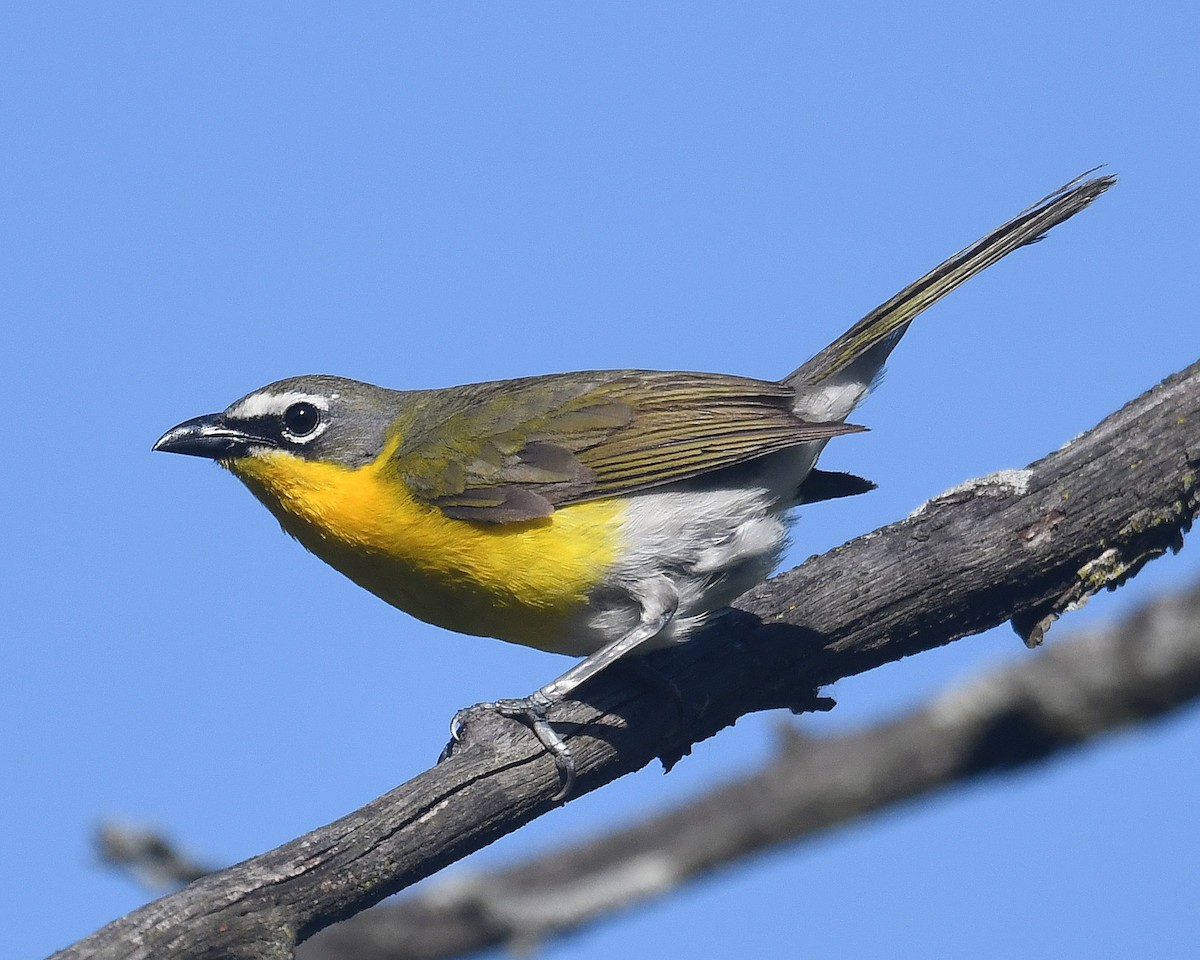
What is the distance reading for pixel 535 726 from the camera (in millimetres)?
6551

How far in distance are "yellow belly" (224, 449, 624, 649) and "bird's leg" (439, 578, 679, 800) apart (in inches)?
10.6

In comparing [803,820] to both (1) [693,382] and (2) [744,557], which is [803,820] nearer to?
(2) [744,557]

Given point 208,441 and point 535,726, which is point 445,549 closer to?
point 535,726

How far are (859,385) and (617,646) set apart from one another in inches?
81.5

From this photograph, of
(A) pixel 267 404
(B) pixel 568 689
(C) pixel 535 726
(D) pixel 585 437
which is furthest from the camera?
(A) pixel 267 404

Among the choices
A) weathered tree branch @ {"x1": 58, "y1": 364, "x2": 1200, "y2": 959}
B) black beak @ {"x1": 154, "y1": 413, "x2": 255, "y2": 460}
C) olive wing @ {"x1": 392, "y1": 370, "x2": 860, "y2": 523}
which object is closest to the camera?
weathered tree branch @ {"x1": 58, "y1": 364, "x2": 1200, "y2": 959}

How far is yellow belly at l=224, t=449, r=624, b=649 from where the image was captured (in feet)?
22.3

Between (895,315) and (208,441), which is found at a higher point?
(208,441)

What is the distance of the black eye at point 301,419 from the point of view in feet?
25.2

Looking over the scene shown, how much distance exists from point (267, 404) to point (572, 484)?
72.0 inches

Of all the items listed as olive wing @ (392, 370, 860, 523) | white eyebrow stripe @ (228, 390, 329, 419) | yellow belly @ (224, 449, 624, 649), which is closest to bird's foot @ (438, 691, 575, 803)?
yellow belly @ (224, 449, 624, 649)

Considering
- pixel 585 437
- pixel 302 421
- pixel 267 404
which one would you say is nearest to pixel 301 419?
pixel 302 421

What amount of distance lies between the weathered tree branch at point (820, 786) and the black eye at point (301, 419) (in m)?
2.76

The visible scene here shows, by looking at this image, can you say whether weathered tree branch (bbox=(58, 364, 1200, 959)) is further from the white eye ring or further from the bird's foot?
the white eye ring
